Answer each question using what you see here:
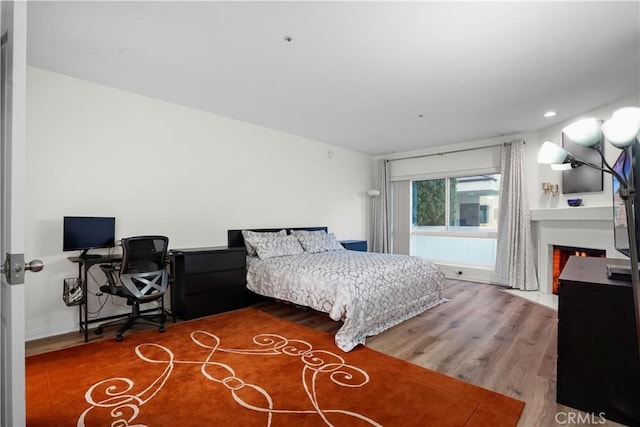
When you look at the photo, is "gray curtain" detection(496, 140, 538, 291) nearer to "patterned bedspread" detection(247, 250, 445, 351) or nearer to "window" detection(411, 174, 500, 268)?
"window" detection(411, 174, 500, 268)

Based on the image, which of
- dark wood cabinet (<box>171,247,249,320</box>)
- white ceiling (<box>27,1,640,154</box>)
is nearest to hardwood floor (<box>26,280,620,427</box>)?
dark wood cabinet (<box>171,247,249,320</box>)

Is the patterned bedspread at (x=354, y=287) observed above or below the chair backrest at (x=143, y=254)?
below

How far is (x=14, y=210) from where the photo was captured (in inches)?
40.7

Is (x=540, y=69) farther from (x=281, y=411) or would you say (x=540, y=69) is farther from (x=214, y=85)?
(x=281, y=411)

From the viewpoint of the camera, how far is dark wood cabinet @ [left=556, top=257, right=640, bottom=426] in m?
1.66

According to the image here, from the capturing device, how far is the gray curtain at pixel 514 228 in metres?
4.70

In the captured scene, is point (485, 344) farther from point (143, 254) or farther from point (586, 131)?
point (143, 254)

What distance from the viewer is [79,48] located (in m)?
2.53

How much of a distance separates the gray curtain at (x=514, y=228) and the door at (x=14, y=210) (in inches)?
218

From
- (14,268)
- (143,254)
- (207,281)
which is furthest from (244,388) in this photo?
(207,281)

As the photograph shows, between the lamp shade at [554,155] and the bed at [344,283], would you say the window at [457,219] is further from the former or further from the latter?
the lamp shade at [554,155]

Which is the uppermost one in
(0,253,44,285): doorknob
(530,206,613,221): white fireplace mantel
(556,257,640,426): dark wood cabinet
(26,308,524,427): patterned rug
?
(530,206,613,221): white fireplace mantel

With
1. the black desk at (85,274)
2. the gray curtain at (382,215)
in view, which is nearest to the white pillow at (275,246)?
the black desk at (85,274)

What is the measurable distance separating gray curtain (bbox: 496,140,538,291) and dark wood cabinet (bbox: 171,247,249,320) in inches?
161
